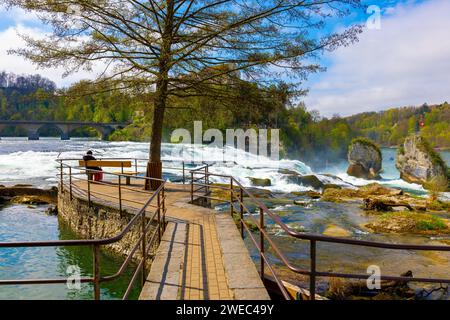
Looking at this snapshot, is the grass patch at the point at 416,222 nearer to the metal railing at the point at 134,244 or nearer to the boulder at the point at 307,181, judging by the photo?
the metal railing at the point at 134,244

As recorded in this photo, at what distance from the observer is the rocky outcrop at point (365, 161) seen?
159 feet

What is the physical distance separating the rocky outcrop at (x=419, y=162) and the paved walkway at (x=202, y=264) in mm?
34735

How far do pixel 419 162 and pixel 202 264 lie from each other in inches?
1646

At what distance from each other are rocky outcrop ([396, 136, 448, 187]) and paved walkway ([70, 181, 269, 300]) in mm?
34735

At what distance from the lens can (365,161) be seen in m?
49.0

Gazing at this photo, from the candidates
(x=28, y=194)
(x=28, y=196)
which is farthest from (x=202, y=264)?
(x=28, y=194)

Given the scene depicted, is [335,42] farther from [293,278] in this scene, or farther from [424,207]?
[424,207]

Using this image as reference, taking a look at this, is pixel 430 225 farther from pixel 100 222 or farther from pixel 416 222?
pixel 100 222

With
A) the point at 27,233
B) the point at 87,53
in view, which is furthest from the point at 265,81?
the point at 27,233

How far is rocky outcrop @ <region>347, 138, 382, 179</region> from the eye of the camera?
48.4 metres

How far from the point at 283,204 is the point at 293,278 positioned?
506 inches

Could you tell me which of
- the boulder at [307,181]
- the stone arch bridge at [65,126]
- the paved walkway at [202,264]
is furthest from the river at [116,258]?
the stone arch bridge at [65,126]

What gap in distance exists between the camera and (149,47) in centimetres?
1189

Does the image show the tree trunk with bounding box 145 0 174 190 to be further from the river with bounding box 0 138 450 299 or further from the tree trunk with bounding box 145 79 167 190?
the river with bounding box 0 138 450 299
